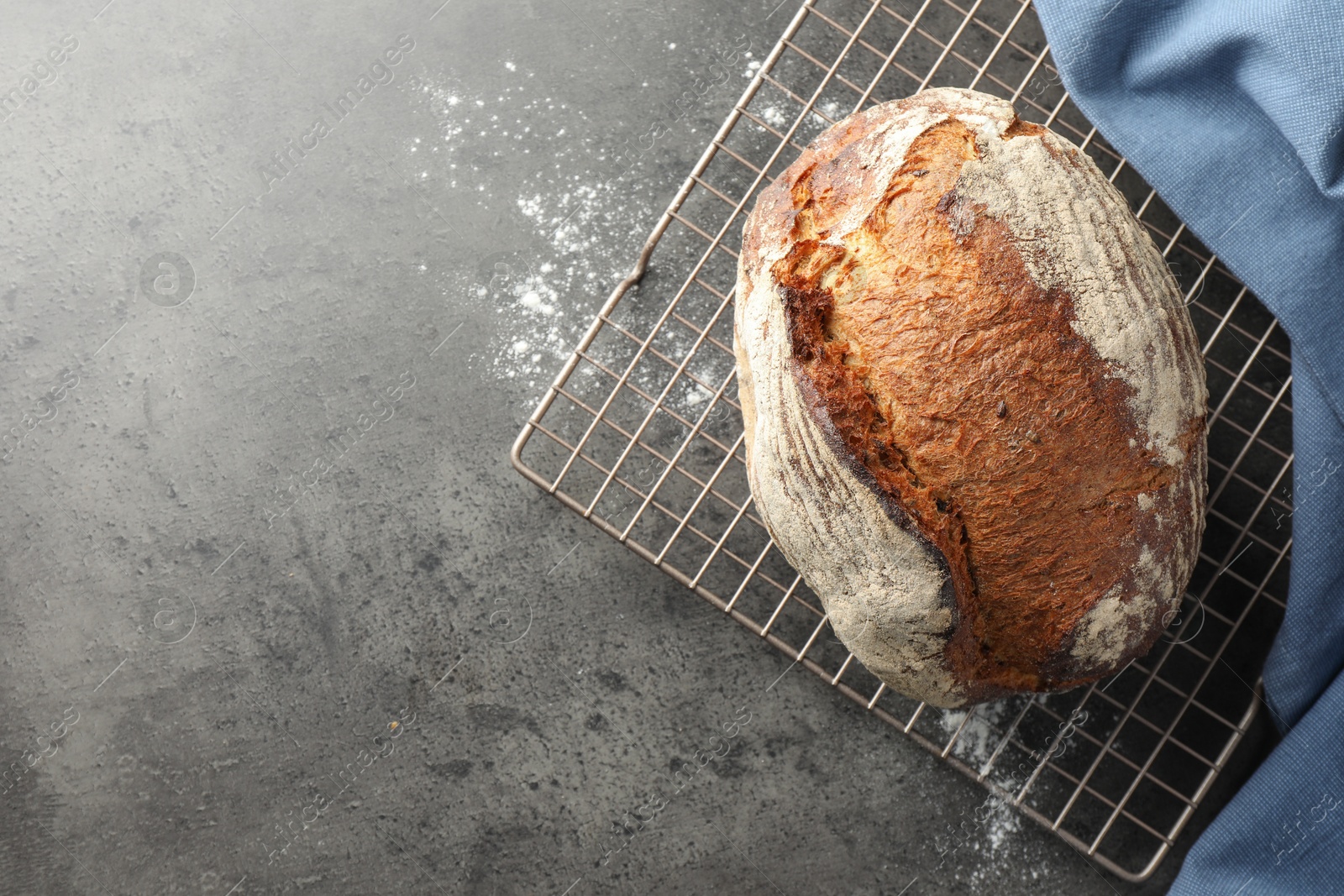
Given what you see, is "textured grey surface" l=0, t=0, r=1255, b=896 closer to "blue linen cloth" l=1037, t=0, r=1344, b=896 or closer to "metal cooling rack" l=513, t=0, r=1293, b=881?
"metal cooling rack" l=513, t=0, r=1293, b=881

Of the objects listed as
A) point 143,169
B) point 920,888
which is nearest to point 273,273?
point 143,169

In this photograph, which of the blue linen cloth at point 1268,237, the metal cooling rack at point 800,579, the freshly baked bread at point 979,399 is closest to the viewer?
the freshly baked bread at point 979,399

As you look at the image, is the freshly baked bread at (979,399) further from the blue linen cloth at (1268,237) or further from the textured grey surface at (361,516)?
the textured grey surface at (361,516)

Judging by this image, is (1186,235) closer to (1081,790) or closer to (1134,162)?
(1134,162)

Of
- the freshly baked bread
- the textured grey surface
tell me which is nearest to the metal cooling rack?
the textured grey surface

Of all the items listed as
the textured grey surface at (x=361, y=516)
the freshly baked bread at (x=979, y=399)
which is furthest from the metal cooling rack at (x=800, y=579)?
the freshly baked bread at (x=979, y=399)

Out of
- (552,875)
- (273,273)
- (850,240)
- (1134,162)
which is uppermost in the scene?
(1134,162)
